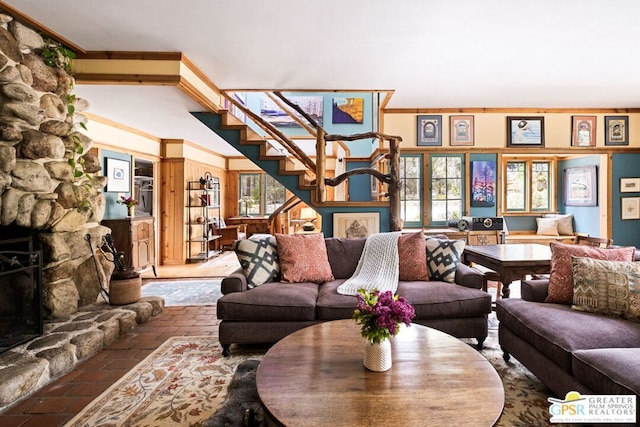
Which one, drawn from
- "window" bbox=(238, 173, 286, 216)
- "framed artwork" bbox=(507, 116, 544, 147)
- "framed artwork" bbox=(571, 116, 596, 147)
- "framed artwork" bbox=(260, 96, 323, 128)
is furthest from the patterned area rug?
"window" bbox=(238, 173, 286, 216)

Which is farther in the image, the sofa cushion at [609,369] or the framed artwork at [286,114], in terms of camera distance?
the framed artwork at [286,114]

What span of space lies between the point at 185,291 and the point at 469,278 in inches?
138

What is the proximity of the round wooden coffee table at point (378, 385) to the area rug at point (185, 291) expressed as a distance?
2.62 meters

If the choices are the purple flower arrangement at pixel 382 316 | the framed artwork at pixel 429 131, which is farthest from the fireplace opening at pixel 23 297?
the framed artwork at pixel 429 131

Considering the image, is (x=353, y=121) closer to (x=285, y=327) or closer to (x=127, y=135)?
(x=127, y=135)

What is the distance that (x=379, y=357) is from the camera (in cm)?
148

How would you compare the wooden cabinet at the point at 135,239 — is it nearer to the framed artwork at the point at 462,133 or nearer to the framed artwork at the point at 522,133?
the framed artwork at the point at 462,133

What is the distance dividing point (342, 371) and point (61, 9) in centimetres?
325

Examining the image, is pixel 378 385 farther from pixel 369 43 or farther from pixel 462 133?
pixel 462 133

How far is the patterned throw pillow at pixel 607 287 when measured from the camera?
199 centimetres

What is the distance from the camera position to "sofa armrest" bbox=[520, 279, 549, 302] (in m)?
2.36

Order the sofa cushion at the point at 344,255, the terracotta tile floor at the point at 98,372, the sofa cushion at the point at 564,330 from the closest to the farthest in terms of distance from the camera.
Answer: the sofa cushion at the point at 564,330, the terracotta tile floor at the point at 98,372, the sofa cushion at the point at 344,255
